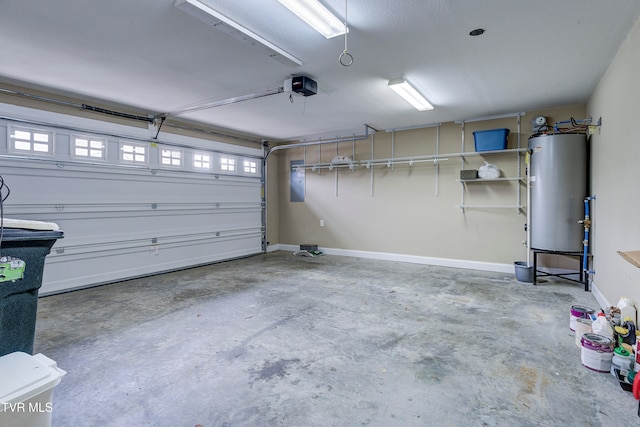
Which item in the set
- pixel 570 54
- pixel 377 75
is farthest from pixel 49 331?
pixel 570 54

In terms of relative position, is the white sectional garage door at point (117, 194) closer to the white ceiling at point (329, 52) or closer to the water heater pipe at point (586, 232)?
the white ceiling at point (329, 52)

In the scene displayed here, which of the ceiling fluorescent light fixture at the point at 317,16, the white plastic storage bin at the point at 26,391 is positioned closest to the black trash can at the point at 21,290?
the white plastic storage bin at the point at 26,391

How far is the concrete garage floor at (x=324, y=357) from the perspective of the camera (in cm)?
183

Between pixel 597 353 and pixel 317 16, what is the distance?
310 cm

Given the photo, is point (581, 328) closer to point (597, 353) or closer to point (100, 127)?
point (597, 353)

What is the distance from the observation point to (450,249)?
5766 millimetres

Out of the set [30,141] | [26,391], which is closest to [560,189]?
[26,391]

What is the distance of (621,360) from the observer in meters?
2.14

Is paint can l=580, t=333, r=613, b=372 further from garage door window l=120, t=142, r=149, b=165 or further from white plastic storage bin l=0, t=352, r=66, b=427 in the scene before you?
garage door window l=120, t=142, r=149, b=165

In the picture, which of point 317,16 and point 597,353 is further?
point 317,16

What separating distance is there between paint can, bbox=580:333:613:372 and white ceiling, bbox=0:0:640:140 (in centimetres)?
237

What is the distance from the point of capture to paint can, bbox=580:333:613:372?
222 centimetres

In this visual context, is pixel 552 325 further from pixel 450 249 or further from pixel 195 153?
pixel 195 153

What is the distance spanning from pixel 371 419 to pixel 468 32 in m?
2.92
